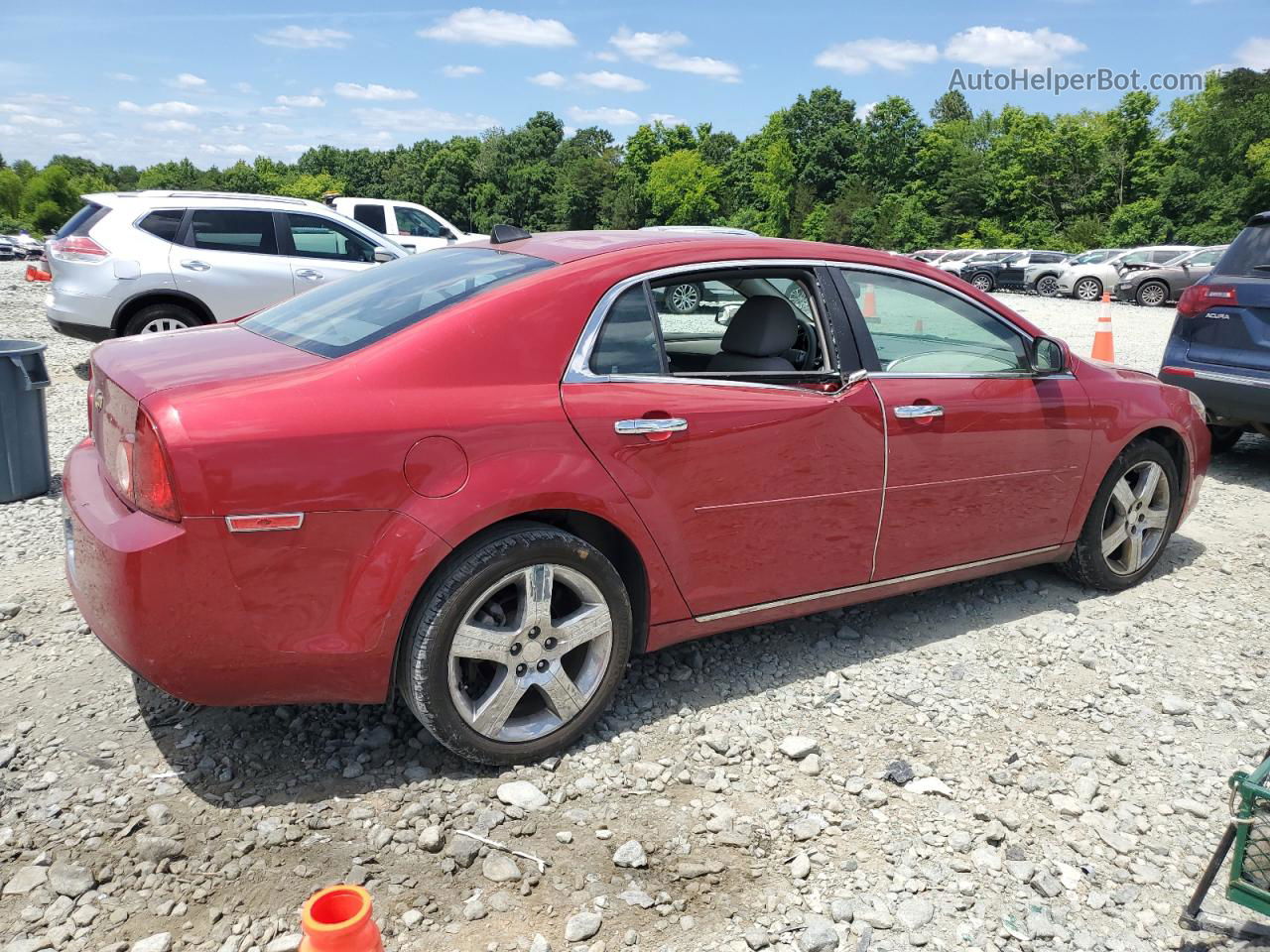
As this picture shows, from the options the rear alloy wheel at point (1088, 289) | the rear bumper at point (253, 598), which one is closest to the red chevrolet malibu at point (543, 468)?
the rear bumper at point (253, 598)

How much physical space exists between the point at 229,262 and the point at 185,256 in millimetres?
420

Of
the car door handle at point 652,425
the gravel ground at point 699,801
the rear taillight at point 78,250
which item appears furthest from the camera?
the rear taillight at point 78,250

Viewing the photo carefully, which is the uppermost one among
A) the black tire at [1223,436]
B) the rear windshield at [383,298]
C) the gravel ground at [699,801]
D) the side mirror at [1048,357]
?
the rear windshield at [383,298]

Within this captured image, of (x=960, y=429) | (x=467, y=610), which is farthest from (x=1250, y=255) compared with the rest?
(x=467, y=610)

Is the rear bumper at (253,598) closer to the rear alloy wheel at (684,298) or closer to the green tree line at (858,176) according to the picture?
the rear alloy wheel at (684,298)

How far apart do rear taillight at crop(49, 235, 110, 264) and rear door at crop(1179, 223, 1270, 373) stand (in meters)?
9.25

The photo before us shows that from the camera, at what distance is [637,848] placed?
282 centimetres

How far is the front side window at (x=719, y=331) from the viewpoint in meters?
3.28

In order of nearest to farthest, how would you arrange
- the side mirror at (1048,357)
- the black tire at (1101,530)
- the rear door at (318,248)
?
the side mirror at (1048,357), the black tire at (1101,530), the rear door at (318,248)

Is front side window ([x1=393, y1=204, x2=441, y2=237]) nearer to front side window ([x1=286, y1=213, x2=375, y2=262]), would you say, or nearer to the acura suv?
front side window ([x1=286, y1=213, x2=375, y2=262])

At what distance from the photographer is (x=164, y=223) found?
32.3 feet

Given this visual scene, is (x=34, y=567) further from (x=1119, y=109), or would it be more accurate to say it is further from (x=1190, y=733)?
(x=1119, y=109)

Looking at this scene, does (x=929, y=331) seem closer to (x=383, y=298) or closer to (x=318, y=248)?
(x=383, y=298)

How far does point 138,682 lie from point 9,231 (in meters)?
112
